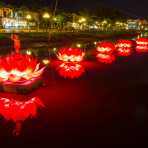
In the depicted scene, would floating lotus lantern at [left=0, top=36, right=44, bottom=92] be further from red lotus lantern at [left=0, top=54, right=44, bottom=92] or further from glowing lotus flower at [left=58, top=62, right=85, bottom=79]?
glowing lotus flower at [left=58, top=62, right=85, bottom=79]

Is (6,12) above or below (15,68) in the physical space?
above

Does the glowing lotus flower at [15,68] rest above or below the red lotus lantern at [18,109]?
above

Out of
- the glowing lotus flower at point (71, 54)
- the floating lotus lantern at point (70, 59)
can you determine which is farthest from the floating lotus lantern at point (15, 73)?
the glowing lotus flower at point (71, 54)

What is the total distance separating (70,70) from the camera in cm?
1902

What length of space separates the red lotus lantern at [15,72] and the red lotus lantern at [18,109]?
1.05 m

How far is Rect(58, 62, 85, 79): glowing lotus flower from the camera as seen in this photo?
17.2 m

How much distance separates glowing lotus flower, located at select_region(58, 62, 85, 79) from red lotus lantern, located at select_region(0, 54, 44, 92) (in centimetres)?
411

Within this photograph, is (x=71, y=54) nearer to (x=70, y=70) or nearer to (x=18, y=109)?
(x=70, y=70)

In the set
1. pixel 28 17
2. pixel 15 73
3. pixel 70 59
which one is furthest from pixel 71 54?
pixel 28 17

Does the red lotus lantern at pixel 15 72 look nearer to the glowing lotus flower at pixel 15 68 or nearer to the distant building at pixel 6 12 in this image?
the glowing lotus flower at pixel 15 68

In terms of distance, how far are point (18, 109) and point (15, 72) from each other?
101 inches

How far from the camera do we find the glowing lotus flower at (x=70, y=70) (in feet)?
56.6

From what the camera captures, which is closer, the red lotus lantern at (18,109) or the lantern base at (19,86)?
the red lotus lantern at (18,109)

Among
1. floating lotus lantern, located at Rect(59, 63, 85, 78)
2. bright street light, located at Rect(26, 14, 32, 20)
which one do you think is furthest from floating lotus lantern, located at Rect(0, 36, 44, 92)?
bright street light, located at Rect(26, 14, 32, 20)
